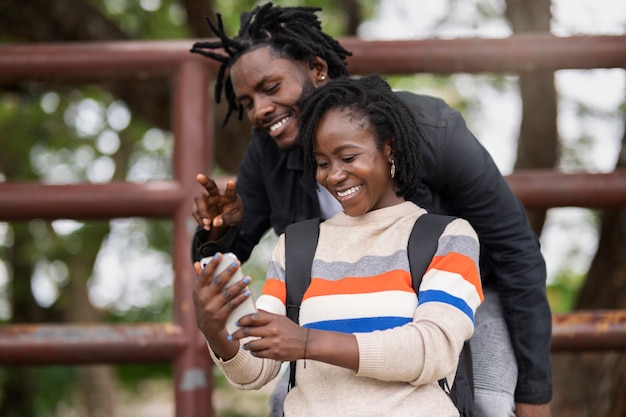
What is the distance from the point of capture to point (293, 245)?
5.26 feet

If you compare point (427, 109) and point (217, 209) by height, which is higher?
point (427, 109)

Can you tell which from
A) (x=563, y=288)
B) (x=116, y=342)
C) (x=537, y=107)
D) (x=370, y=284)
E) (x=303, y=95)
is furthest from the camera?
(x=563, y=288)

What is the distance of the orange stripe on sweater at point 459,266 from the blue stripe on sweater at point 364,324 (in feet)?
0.36

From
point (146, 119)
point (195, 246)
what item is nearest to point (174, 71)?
point (195, 246)

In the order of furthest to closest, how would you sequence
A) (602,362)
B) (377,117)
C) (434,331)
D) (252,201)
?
1. (602,362)
2. (252,201)
3. (377,117)
4. (434,331)

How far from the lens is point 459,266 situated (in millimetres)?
1459

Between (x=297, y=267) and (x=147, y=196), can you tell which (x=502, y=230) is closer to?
(x=297, y=267)

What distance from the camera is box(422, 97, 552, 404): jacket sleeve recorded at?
5.85ft

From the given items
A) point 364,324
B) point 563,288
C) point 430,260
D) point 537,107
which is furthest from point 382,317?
point 563,288

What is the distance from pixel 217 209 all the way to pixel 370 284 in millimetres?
433

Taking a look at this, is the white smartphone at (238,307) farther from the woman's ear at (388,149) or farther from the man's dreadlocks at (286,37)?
the man's dreadlocks at (286,37)

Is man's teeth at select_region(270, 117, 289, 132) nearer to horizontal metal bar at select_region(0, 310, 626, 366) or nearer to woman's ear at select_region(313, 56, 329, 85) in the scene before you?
woman's ear at select_region(313, 56, 329, 85)

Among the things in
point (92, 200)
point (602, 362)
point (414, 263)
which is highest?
point (414, 263)

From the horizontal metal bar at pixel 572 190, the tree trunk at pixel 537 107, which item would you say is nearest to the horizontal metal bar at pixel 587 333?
the horizontal metal bar at pixel 572 190
